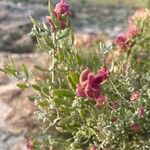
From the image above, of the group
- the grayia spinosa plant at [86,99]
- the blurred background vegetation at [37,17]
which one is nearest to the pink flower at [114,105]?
the grayia spinosa plant at [86,99]

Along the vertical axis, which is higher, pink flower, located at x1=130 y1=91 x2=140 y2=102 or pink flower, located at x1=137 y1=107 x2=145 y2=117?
pink flower, located at x1=130 y1=91 x2=140 y2=102

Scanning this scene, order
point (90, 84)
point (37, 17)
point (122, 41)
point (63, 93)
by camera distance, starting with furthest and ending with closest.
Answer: point (37, 17)
point (122, 41)
point (63, 93)
point (90, 84)

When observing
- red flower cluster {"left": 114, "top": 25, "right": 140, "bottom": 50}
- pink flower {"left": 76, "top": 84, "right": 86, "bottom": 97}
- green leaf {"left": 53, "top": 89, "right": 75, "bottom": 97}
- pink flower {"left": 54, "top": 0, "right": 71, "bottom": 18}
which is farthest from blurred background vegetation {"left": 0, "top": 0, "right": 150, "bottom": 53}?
pink flower {"left": 76, "top": 84, "right": 86, "bottom": 97}

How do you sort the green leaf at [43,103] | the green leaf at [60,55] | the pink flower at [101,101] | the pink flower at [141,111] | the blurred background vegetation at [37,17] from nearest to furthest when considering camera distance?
the pink flower at [101,101] → the pink flower at [141,111] → the green leaf at [60,55] → the green leaf at [43,103] → the blurred background vegetation at [37,17]

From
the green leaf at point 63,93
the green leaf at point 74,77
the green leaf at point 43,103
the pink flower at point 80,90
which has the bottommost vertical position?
the green leaf at point 43,103

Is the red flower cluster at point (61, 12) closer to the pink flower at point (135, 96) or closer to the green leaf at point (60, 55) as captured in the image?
the green leaf at point (60, 55)

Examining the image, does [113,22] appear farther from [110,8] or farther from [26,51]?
[26,51]

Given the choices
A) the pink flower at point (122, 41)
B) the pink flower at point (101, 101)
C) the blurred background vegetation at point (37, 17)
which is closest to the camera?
the pink flower at point (101, 101)

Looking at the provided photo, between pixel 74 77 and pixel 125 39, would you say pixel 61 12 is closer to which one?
pixel 74 77

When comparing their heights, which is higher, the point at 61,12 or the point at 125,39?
the point at 61,12

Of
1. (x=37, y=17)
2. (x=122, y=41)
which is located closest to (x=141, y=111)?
(x=122, y=41)

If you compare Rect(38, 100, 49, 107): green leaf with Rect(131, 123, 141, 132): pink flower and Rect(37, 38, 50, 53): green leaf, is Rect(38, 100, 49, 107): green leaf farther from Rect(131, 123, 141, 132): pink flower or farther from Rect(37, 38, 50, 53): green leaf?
Rect(131, 123, 141, 132): pink flower
